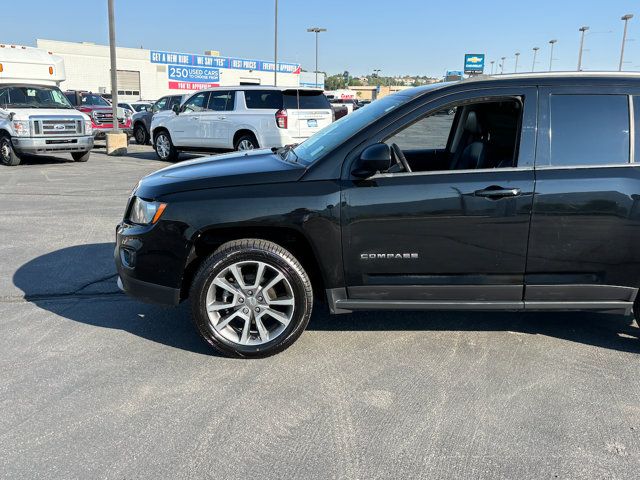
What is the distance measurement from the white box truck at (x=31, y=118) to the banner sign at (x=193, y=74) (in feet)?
132

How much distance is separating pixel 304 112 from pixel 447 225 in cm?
977

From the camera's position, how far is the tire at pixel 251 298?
368 cm

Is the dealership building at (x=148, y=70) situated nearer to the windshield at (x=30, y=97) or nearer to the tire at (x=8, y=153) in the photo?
the windshield at (x=30, y=97)

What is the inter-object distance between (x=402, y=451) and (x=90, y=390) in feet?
6.27

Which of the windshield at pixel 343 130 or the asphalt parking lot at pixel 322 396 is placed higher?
the windshield at pixel 343 130

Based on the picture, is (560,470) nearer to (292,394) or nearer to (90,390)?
(292,394)

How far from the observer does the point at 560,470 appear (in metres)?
2.68

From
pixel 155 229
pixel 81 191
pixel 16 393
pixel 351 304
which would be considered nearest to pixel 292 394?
pixel 351 304

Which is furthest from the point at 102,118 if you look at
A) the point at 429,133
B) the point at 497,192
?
the point at 497,192

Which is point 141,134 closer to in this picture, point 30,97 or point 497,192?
point 30,97

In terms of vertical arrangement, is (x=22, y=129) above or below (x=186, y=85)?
below

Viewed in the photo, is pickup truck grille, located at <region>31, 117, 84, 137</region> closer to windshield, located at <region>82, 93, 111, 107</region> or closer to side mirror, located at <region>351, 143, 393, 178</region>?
windshield, located at <region>82, 93, 111, 107</region>

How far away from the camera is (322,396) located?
3334 mm

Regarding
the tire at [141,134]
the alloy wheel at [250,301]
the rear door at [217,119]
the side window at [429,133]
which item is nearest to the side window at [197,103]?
the rear door at [217,119]
